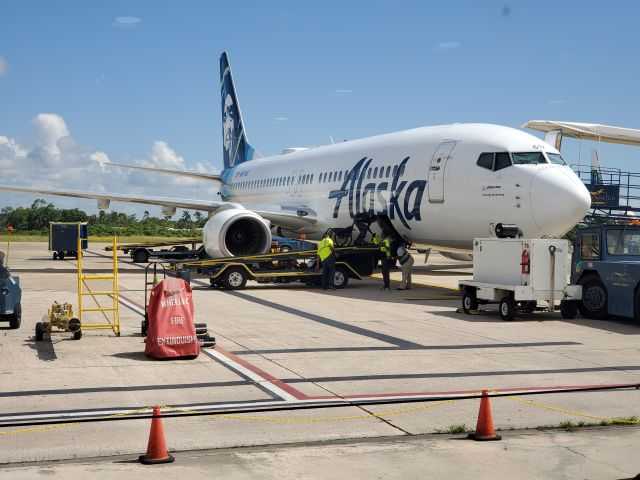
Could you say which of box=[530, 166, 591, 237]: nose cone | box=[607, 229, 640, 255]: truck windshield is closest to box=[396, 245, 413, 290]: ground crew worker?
box=[530, 166, 591, 237]: nose cone

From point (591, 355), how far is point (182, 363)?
18.5 feet

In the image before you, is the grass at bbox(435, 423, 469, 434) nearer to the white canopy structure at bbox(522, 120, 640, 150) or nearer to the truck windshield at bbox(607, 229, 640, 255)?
the truck windshield at bbox(607, 229, 640, 255)

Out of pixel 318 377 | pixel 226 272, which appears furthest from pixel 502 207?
pixel 318 377

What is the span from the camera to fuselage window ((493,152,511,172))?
19156 mm

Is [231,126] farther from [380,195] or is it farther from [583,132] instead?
[380,195]

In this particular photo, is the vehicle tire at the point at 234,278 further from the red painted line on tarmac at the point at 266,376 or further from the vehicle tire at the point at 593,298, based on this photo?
the red painted line on tarmac at the point at 266,376

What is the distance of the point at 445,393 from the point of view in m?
9.17

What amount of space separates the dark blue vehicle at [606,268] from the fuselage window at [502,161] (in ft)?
10.7

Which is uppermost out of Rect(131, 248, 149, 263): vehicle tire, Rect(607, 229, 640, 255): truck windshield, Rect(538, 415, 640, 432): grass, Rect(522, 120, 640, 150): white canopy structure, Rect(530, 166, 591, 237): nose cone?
Rect(522, 120, 640, 150): white canopy structure

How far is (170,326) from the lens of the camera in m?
11.3

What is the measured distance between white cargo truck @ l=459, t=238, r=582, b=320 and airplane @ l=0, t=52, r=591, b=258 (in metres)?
2.37

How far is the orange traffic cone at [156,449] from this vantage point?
6.51m

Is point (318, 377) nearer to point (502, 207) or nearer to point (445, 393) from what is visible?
point (445, 393)

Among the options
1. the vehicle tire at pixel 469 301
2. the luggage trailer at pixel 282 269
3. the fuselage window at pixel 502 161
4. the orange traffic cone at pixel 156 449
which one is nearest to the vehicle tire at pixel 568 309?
the vehicle tire at pixel 469 301
